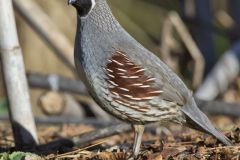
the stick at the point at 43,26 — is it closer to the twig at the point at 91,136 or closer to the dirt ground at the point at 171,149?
the dirt ground at the point at 171,149

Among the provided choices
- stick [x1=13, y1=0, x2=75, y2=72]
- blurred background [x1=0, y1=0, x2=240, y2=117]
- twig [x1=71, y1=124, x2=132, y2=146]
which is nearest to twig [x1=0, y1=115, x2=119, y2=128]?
stick [x1=13, y1=0, x2=75, y2=72]

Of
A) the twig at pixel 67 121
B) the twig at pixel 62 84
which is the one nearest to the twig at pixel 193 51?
the twig at pixel 62 84

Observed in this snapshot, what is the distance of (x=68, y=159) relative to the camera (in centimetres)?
483

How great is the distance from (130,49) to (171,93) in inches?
16.6

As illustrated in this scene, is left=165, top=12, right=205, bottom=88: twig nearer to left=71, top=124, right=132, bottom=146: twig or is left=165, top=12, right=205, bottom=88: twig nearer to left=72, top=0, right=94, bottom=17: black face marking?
left=71, top=124, right=132, bottom=146: twig

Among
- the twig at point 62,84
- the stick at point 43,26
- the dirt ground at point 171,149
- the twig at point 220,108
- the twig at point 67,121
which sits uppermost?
the stick at point 43,26

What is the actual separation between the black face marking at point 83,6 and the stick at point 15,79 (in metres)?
0.48

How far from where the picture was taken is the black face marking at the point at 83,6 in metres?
5.08

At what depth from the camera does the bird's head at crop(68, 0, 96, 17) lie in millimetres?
5074

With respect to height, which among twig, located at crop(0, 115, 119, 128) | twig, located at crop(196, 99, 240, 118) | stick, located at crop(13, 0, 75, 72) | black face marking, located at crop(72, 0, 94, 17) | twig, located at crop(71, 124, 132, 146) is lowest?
twig, located at crop(71, 124, 132, 146)

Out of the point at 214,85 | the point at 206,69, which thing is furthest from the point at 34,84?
the point at 206,69

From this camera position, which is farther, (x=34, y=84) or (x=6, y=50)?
(x=34, y=84)

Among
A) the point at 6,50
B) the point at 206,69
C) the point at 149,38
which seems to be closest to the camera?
the point at 6,50

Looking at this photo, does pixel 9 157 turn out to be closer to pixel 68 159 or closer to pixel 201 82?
pixel 68 159
